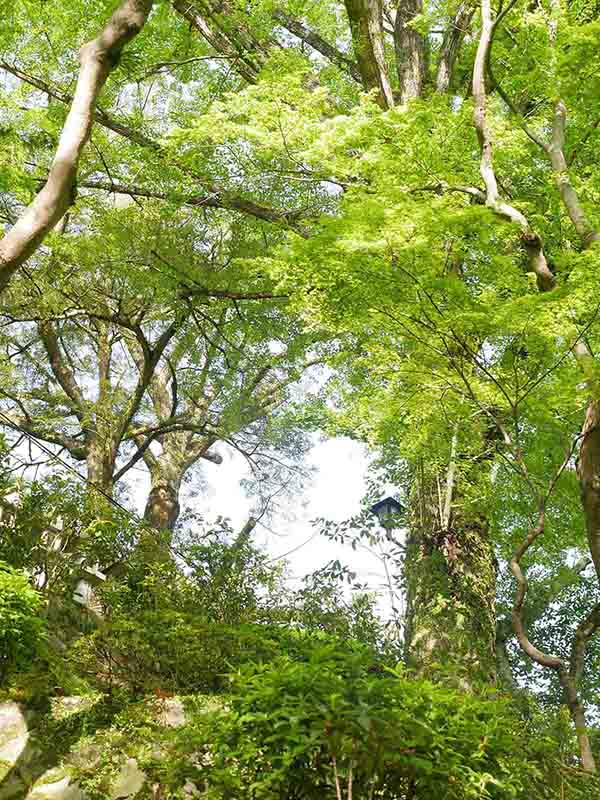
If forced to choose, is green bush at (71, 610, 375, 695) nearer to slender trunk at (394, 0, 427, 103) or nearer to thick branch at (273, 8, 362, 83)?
slender trunk at (394, 0, 427, 103)

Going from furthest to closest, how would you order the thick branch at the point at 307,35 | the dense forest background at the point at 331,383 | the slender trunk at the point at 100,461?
1. the slender trunk at the point at 100,461
2. the thick branch at the point at 307,35
3. the dense forest background at the point at 331,383

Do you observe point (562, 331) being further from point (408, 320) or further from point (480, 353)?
point (480, 353)

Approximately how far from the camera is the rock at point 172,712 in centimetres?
511

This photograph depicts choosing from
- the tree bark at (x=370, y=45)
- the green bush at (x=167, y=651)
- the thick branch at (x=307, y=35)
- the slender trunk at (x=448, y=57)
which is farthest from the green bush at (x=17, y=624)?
the thick branch at (x=307, y=35)

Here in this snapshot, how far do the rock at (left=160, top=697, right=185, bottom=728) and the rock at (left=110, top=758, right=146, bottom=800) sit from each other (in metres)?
0.39

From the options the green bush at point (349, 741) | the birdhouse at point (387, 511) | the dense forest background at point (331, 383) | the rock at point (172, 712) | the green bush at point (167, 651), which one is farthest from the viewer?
the birdhouse at point (387, 511)

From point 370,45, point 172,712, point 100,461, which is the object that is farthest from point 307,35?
point 172,712

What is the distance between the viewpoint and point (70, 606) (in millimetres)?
6383

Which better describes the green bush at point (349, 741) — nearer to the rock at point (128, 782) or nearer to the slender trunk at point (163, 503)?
the rock at point (128, 782)

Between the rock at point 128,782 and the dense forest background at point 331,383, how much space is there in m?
0.02

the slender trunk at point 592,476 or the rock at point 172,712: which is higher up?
the slender trunk at point 592,476

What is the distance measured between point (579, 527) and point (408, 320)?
4.79m

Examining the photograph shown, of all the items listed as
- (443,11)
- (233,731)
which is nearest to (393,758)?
(233,731)

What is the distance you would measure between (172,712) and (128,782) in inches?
26.0
